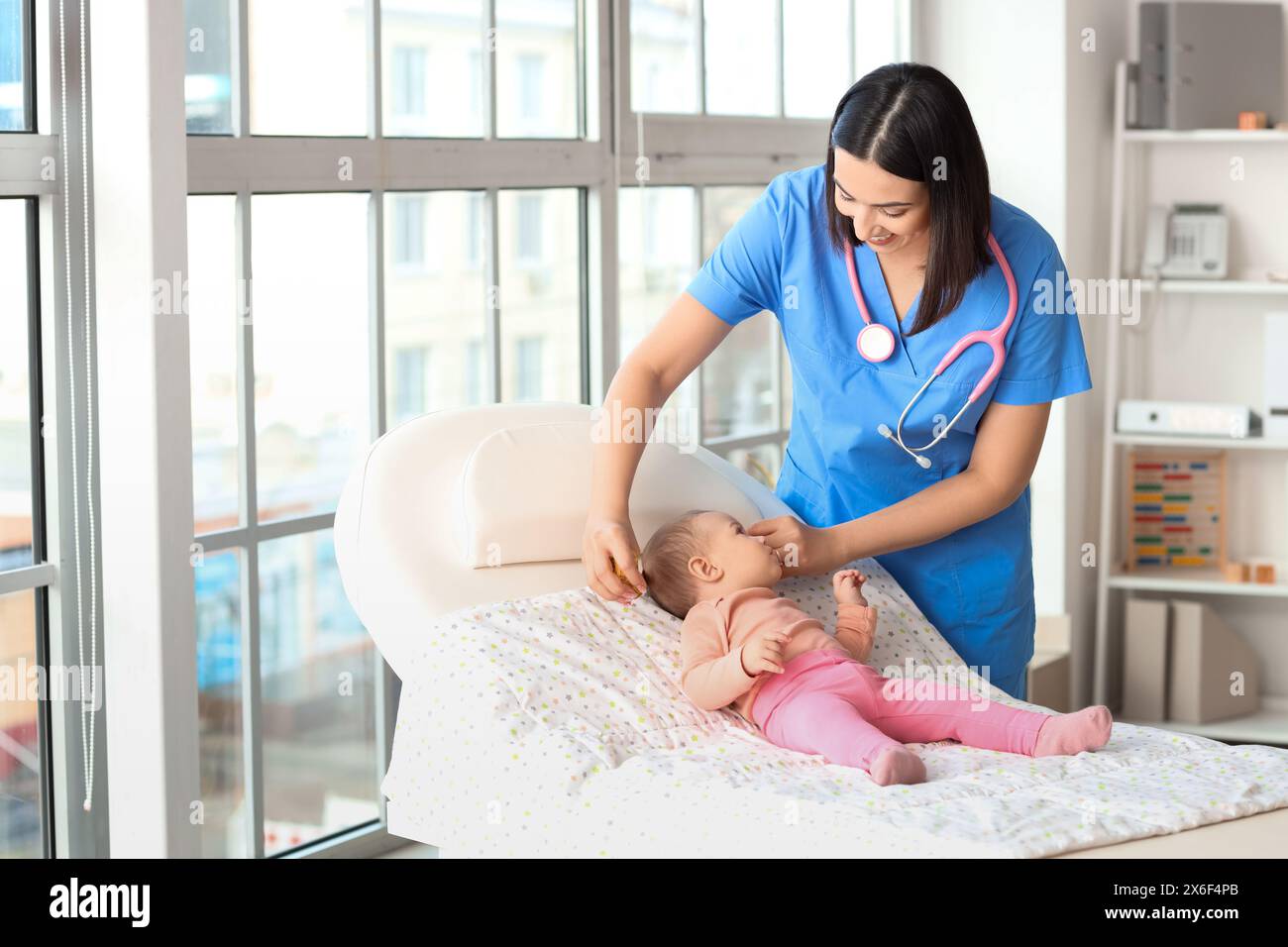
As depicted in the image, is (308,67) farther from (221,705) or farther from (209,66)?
(221,705)

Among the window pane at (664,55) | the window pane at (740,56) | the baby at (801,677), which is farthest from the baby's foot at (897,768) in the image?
the window pane at (740,56)

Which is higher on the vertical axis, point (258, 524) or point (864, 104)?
point (864, 104)

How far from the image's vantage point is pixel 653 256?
2.94 m

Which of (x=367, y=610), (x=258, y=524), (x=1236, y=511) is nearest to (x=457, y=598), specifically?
(x=367, y=610)

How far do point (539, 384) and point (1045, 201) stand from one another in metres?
1.53

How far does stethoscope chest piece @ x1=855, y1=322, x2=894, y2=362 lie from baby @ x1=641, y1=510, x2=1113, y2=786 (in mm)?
256

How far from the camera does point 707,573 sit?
1.73m

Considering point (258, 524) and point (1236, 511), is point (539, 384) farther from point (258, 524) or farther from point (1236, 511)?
point (1236, 511)

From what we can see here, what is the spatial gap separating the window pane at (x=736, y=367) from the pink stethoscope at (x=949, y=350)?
4.18ft

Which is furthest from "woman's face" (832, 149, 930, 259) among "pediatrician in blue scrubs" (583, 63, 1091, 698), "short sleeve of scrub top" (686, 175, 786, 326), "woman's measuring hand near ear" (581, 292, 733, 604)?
"woman's measuring hand near ear" (581, 292, 733, 604)

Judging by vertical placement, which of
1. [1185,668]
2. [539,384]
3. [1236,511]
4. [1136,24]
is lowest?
[1185,668]

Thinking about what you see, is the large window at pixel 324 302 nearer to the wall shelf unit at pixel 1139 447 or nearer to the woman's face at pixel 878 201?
the woman's face at pixel 878 201

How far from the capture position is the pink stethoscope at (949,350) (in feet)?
5.61

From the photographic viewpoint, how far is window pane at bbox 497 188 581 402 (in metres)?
2.58
